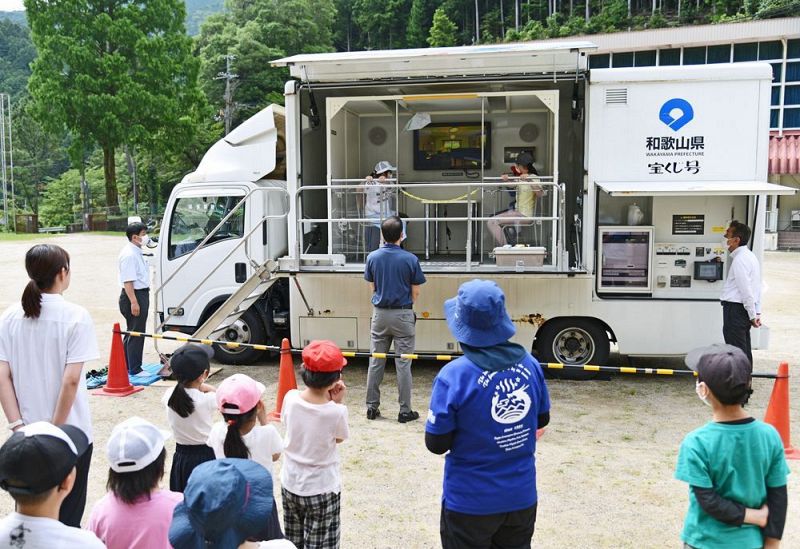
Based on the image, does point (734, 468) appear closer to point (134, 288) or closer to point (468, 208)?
point (468, 208)

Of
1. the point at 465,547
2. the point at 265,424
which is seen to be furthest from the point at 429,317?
the point at 465,547

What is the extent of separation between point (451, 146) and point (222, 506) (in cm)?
930

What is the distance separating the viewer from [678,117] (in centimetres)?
835

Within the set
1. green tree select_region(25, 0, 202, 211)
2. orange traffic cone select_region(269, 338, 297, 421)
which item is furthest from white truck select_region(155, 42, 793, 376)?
green tree select_region(25, 0, 202, 211)

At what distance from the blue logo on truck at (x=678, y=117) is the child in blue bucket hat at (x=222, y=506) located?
24.3 feet

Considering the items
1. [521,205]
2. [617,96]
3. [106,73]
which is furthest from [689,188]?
[106,73]

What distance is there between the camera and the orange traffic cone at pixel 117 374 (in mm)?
8375

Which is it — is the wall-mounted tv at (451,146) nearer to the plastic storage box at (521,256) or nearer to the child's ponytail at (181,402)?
the plastic storage box at (521,256)

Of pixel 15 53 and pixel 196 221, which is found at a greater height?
pixel 15 53

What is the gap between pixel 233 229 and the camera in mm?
9781

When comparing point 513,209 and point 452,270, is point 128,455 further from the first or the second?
point 513,209

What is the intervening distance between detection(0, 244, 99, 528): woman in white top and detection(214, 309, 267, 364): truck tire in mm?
5830

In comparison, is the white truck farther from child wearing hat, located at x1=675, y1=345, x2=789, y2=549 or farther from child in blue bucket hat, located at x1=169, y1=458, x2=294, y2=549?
child in blue bucket hat, located at x1=169, y1=458, x2=294, y2=549

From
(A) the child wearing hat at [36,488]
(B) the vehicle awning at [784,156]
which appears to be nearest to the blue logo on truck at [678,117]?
(A) the child wearing hat at [36,488]
